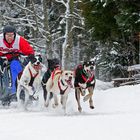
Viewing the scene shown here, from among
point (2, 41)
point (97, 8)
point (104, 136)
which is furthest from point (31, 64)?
point (97, 8)

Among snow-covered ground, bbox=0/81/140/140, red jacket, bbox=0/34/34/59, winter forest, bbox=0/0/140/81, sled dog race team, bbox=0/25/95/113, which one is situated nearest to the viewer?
snow-covered ground, bbox=0/81/140/140

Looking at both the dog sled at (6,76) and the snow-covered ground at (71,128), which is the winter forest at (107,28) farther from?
the snow-covered ground at (71,128)

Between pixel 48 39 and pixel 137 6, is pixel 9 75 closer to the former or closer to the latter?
pixel 137 6

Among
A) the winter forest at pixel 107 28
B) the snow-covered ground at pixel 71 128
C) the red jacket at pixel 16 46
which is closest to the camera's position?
the snow-covered ground at pixel 71 128

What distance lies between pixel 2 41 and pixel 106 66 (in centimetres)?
1344

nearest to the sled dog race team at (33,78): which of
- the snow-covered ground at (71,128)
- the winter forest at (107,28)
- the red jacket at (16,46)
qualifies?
the red jacket at (16,46)

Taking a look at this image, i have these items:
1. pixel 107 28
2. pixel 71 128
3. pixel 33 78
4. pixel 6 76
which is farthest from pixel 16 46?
pixel 107 28

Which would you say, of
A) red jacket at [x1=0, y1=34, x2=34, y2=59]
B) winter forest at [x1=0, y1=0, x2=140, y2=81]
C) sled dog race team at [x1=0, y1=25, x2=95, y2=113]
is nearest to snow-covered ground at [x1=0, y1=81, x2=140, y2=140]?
sled dog race team at [x1=0, y1=25, x2=95, y2=113]

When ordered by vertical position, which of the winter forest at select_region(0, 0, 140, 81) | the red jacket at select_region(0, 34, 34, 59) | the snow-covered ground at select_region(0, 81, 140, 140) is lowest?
the snow-covered ground at select_region(0, 81, 140, 140)

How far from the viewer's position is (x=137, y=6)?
58.6ft

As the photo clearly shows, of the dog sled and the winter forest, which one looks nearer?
the dog sled

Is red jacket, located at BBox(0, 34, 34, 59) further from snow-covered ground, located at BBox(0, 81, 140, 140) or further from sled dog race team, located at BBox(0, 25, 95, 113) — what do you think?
snow-covered ground, located at BBox(0, 81, 140, 140)

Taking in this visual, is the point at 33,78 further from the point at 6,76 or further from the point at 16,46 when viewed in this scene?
the point at 6,76

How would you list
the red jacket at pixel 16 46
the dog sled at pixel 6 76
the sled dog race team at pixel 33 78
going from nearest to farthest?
the sled dog race team at pixel 33 78, the red jacket at pixel 16 46, the dog sled at pixel 6 76
